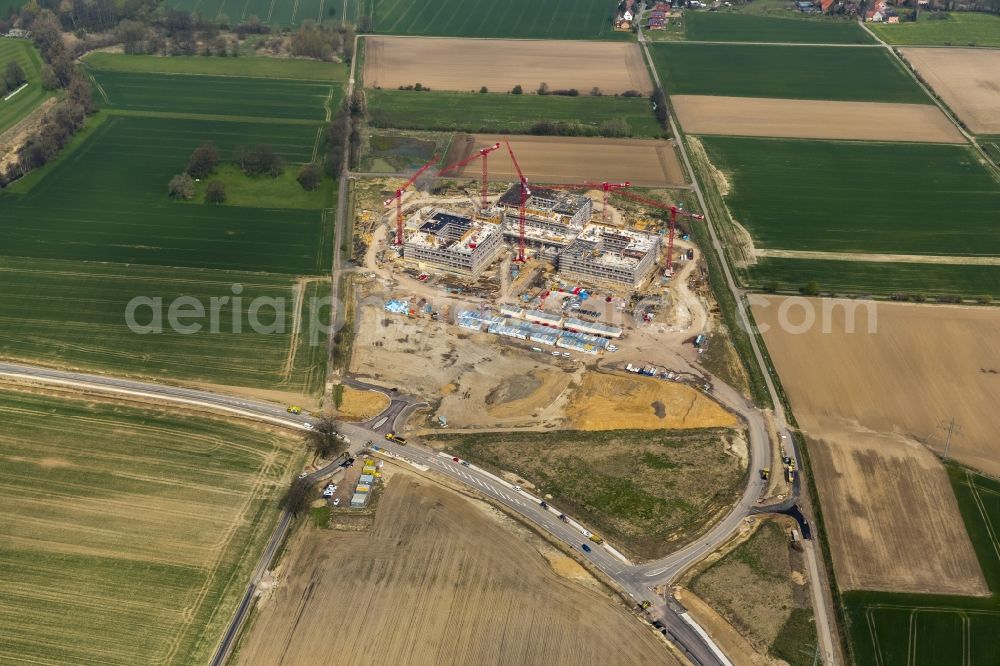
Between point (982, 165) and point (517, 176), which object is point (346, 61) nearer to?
point (517, 176)

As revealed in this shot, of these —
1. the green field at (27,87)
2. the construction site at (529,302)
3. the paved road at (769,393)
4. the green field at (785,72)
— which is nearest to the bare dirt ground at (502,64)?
the green field at (785,72)

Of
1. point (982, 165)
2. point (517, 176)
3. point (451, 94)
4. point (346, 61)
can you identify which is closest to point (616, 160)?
point (517, 176)

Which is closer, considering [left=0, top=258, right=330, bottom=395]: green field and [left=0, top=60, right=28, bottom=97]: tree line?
[left=0, top=258, right=330, bottom=395]: green field

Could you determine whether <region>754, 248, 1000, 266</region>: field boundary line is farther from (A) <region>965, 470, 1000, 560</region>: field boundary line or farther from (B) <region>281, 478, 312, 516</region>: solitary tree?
(B) <region>281, 478, 312, 516</region>: solitary tree

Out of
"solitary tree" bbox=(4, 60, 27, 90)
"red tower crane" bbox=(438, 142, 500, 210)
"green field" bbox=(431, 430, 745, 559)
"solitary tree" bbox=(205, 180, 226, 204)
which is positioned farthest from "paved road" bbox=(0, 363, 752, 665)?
"solitary tree" bbox=(4, 60, 27, 90)

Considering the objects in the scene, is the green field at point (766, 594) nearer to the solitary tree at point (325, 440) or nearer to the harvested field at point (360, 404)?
the solitary tree at point (325, 440)

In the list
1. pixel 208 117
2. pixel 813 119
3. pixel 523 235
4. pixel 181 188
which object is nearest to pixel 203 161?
pixel 181 188
